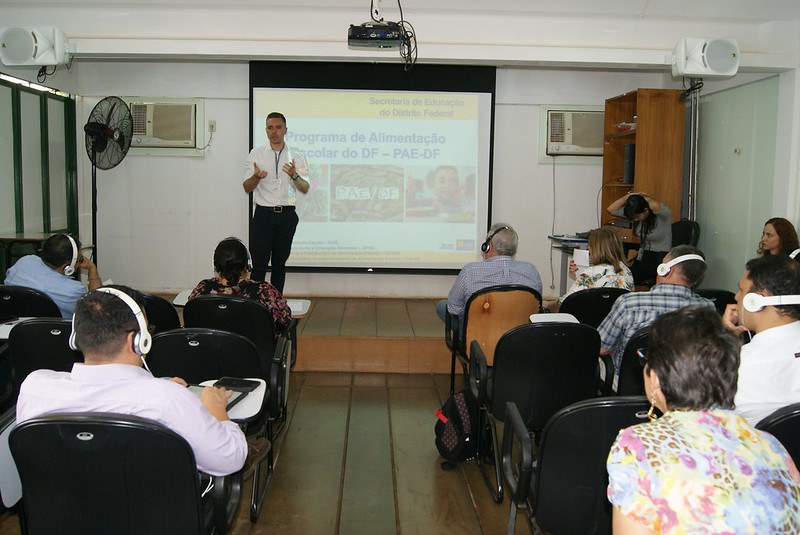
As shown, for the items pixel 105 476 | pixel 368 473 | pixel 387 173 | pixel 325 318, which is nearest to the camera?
pixel 105 476

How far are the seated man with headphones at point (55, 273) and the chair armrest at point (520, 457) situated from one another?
7.86ft

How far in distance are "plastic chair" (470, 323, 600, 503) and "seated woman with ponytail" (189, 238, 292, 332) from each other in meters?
1.12

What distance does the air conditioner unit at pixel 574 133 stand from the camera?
7035mm

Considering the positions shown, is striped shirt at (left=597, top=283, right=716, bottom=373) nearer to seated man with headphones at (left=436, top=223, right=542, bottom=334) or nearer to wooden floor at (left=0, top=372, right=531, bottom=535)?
seated man with headphones at (left=436, top=223, right=542, bottom=334)

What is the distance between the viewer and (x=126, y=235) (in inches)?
280

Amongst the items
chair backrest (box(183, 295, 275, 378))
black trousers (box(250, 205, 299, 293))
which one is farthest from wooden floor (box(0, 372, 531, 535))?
black trousers (box(250, 205, 299, 293))

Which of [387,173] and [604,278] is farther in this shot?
[387,173]

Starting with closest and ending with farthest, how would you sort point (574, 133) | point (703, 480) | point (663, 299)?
point (703, 480), point (663, 299), point (574, 133)

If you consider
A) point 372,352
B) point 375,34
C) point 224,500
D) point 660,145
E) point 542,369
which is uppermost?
point 375,34

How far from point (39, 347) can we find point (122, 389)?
1.38m

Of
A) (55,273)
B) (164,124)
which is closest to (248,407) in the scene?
(55,273)

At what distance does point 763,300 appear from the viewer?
211 cm

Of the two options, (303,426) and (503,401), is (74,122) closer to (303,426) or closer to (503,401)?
(303,426)

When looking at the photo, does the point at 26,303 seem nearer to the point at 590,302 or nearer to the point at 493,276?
the point at 493,276
